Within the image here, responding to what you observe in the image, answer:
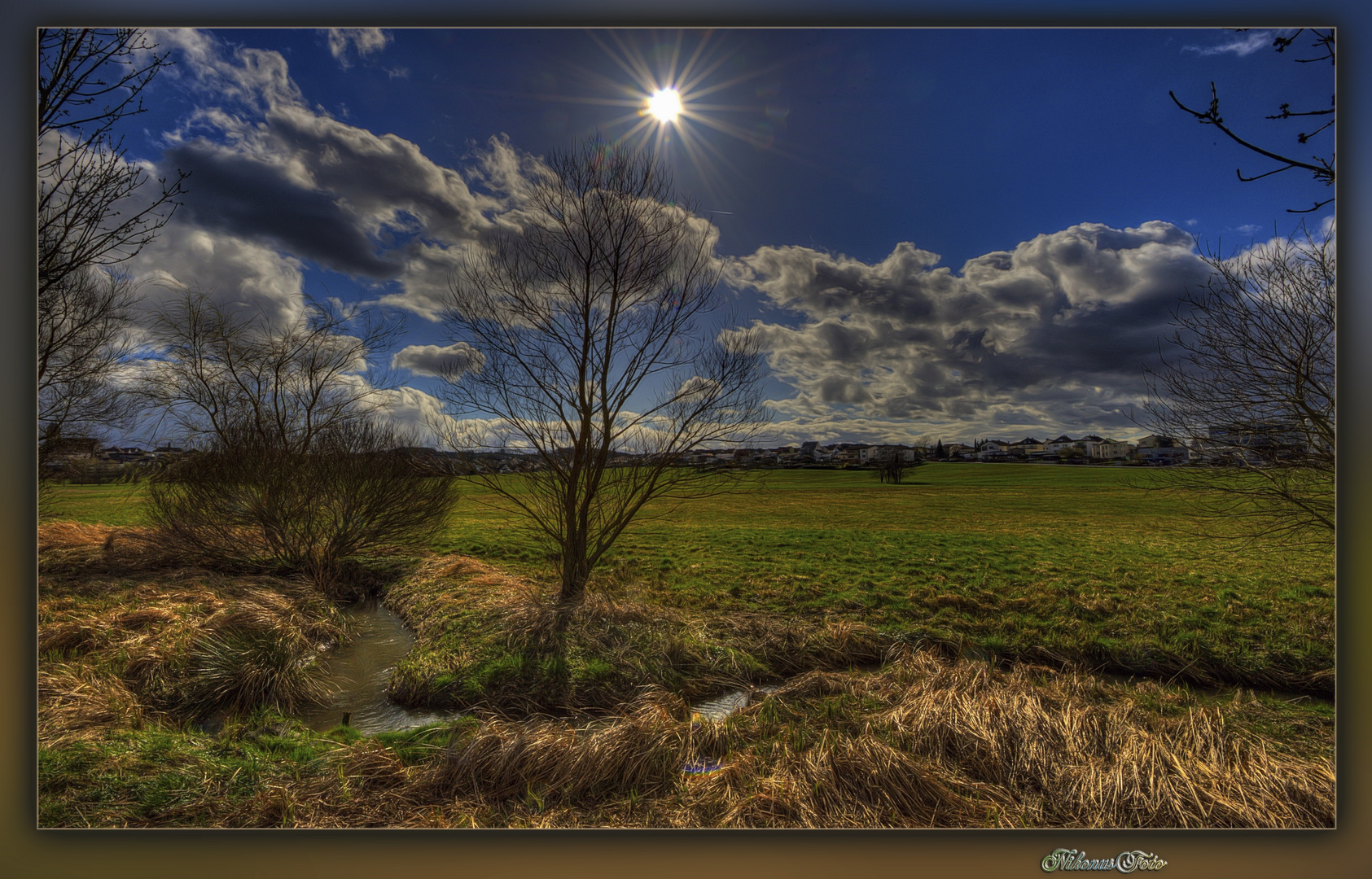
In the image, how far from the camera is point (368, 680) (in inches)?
181

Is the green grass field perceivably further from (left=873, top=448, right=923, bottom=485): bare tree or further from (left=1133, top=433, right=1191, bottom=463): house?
(left=873, top=448, right=923, bottom=485): bare tree

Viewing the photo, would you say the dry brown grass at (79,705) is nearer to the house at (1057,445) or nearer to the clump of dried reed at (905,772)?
the clump of dried reed at (905,772)

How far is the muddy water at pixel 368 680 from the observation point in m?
3.88

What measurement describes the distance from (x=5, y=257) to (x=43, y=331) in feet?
3.66

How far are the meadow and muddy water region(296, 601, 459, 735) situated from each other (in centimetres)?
23

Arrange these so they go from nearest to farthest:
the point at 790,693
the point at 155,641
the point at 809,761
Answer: the point at 809,761 → the point at 790,693 → the point at 155,641

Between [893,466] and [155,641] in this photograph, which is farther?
[893,466]

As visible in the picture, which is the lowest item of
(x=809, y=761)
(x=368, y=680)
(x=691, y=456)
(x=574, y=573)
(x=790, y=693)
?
(x=368, y=680)

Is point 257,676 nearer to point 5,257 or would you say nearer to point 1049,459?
point 5,257

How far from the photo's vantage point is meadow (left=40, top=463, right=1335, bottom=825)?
2.76 metres

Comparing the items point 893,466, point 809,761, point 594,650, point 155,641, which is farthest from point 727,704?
point 893,466

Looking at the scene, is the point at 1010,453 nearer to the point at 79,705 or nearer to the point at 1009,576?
the point at 1009,576

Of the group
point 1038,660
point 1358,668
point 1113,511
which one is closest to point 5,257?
point 1358,668

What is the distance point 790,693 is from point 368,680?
4.30 meters
